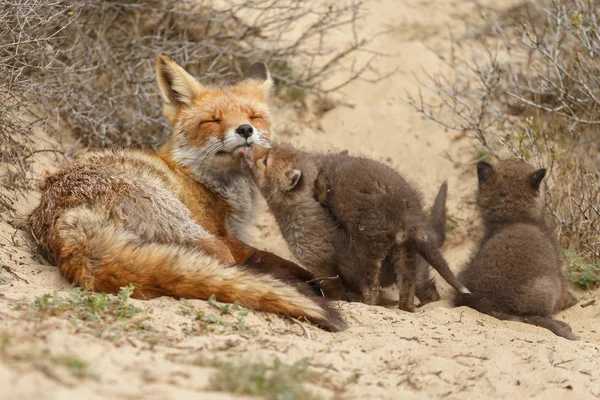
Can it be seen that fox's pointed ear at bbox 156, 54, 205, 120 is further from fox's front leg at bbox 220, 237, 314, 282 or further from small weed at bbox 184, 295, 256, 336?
small weed at bbox 184, 295, 256, 336

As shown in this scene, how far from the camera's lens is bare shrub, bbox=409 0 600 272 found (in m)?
7.45

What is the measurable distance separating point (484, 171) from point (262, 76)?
8.42 ft

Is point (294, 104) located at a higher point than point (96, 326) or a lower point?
higher

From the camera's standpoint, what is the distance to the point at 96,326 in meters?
4.25

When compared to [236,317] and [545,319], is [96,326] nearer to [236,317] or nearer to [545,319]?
[236,317]

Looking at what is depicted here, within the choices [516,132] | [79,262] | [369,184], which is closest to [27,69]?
[79,262]

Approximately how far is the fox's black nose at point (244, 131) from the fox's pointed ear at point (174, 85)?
75 centimetres

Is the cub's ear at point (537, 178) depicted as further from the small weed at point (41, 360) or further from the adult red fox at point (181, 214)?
the small weed at point (41, 360)

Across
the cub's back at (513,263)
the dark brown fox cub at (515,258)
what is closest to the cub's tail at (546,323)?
the dark brown fox cub at (515,258)

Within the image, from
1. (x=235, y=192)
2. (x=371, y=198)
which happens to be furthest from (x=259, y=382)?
(x=235, y=192)

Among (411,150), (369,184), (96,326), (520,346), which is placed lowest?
(96,326)

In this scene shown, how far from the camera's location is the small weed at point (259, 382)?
329 centimetres

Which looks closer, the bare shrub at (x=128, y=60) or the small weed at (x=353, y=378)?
the small weed at (x=353, y=378)

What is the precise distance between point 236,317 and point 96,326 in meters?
0.97
